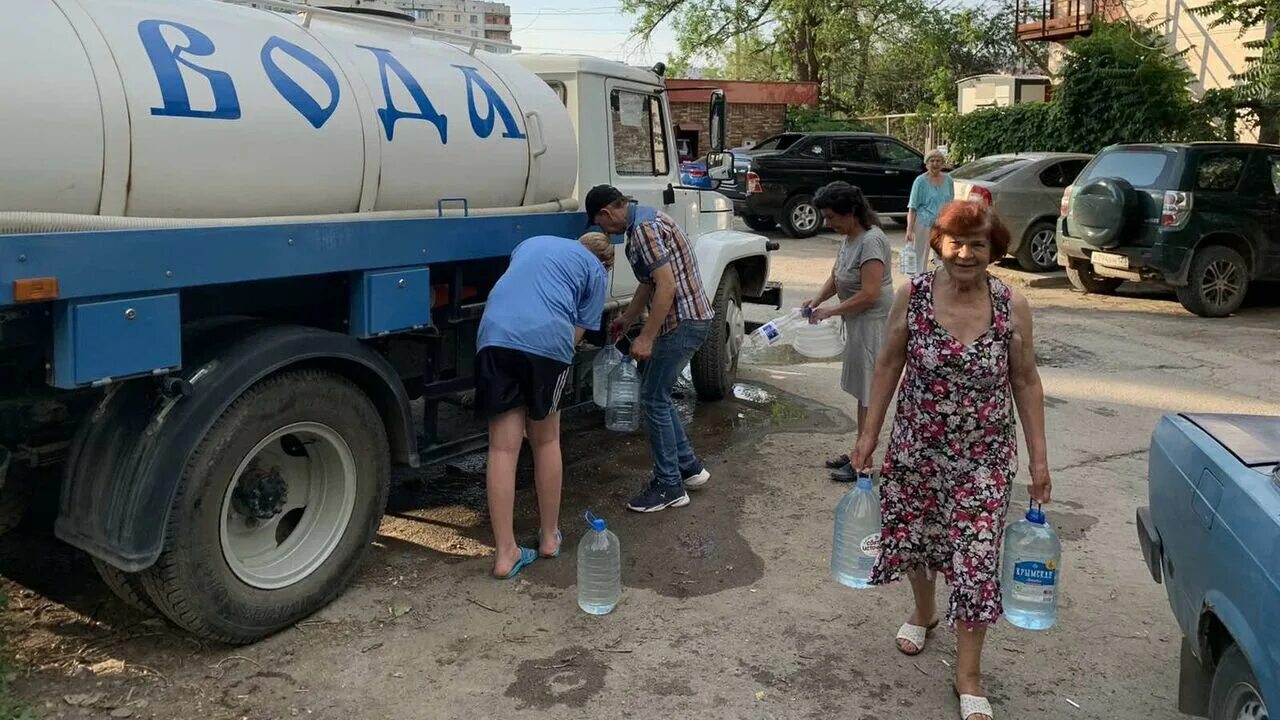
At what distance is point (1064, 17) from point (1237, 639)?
83.4ft

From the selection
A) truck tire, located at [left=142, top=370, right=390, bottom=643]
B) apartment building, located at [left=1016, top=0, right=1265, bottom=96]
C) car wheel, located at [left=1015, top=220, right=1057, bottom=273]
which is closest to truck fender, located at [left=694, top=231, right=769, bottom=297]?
truck tire, located at [left=142, top=370, right=390, bottom=643]

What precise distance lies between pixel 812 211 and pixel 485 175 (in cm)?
1386

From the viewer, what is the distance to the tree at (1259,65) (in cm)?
1328

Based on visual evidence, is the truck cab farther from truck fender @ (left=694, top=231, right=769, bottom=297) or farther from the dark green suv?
the dark green suv

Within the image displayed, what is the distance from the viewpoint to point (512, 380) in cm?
430

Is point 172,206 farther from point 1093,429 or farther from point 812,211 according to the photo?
point 812,211

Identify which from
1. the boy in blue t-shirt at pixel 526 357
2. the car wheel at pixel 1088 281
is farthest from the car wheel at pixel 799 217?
the boy in blue t-shirt at pixel 526 357

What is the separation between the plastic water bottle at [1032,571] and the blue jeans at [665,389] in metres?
1.99

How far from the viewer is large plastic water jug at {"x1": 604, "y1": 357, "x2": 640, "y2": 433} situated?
5699 mm

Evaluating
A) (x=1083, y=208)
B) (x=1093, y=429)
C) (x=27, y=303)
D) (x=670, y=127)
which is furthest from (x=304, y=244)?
(x=1083, y=208)

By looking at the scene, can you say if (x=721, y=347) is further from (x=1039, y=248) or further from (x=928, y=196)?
(x=1039, y=248)

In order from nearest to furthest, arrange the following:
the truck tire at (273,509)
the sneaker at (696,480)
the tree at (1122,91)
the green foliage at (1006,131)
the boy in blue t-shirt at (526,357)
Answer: the truck tire at (273,509) → the boy in blue t-shirt at (526,357) → the sneaker at (696,480) → the tree at (1122,91) → the green foliage at (1006,131)

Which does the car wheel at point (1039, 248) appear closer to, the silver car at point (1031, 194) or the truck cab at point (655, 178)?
the silver car at point (1031, 194)

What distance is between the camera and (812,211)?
1784 centimetres
